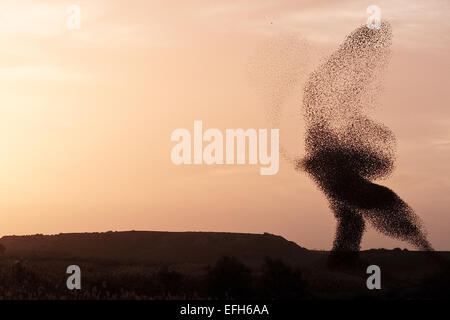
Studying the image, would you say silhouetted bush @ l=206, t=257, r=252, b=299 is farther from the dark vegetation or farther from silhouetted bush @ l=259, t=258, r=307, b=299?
silhouetted bush @ l=259, t=258, r=307, b=299

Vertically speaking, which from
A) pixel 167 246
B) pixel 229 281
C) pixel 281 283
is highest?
pixel 167 246

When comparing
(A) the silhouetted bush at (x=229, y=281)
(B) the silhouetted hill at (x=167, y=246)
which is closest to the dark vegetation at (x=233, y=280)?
(A) the silhouetted bush at (x=229, y=281)

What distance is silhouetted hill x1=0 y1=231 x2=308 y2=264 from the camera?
7025 cm

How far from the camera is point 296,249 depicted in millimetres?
71812

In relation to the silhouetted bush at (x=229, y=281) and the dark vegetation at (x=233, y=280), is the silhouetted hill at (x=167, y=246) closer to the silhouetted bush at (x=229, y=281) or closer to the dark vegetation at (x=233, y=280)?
the dark vegetation at (x=233, y=280)

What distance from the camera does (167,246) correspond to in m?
76.1

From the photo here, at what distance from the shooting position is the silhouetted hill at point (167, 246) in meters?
70.2

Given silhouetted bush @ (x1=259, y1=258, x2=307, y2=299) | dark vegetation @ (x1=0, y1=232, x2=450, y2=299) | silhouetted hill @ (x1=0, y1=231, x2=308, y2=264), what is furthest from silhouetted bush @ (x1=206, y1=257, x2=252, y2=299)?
silhouetted hill @ (x1=0, y1=231, x2=308, y2=264)

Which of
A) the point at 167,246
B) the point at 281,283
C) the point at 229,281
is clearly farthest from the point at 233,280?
the point at 167,246

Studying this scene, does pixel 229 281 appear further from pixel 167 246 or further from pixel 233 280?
pixel 167 246
